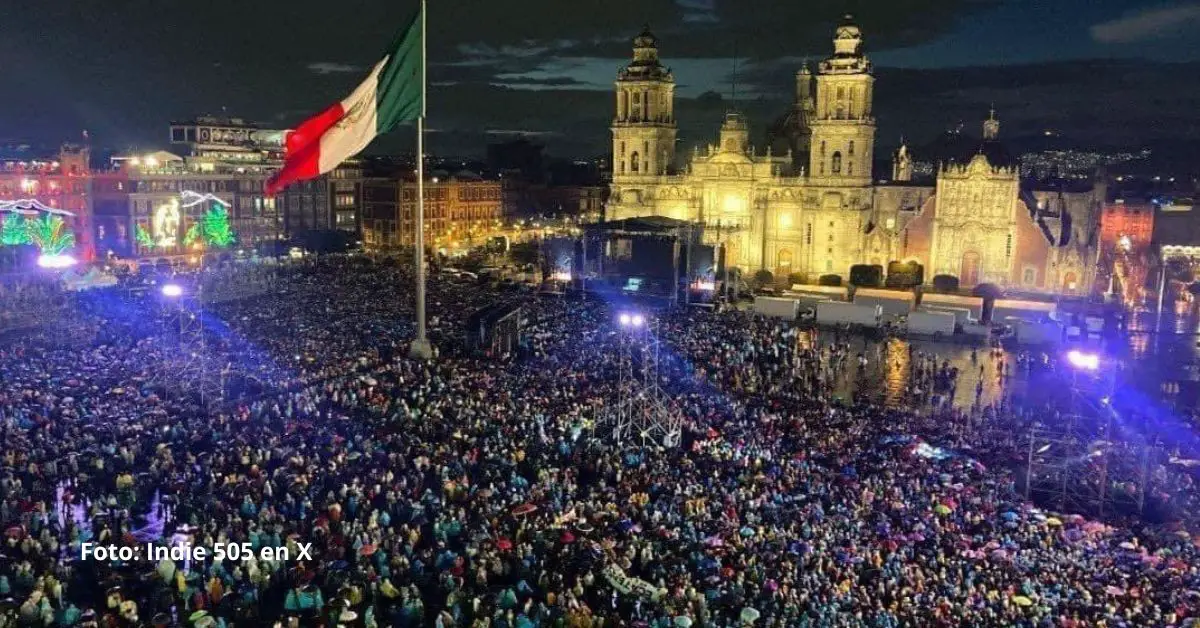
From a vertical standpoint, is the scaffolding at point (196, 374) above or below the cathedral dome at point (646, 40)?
below

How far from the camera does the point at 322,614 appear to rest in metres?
15.8

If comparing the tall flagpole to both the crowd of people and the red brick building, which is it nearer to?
the crowd of people

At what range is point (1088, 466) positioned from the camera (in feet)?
83.7

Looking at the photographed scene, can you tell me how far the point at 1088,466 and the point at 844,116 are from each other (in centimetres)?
4751

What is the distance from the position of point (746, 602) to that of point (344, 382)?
17.5 metres

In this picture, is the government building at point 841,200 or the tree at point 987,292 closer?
the tree at point 987,292

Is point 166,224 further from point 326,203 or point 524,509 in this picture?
point 524,509

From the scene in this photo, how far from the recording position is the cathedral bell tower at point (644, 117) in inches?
2982

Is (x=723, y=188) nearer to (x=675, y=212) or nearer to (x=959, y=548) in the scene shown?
(x=675, y=212)

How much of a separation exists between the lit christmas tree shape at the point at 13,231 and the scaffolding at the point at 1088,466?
7362cm

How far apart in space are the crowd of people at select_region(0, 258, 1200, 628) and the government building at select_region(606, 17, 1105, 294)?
113ft

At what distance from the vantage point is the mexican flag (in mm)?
23562

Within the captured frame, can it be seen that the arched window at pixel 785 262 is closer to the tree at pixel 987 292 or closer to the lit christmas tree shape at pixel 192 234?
the tree at pixel 987 292

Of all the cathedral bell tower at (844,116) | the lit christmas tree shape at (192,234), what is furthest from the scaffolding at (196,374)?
the lit christmas tree shape at (192,234)
